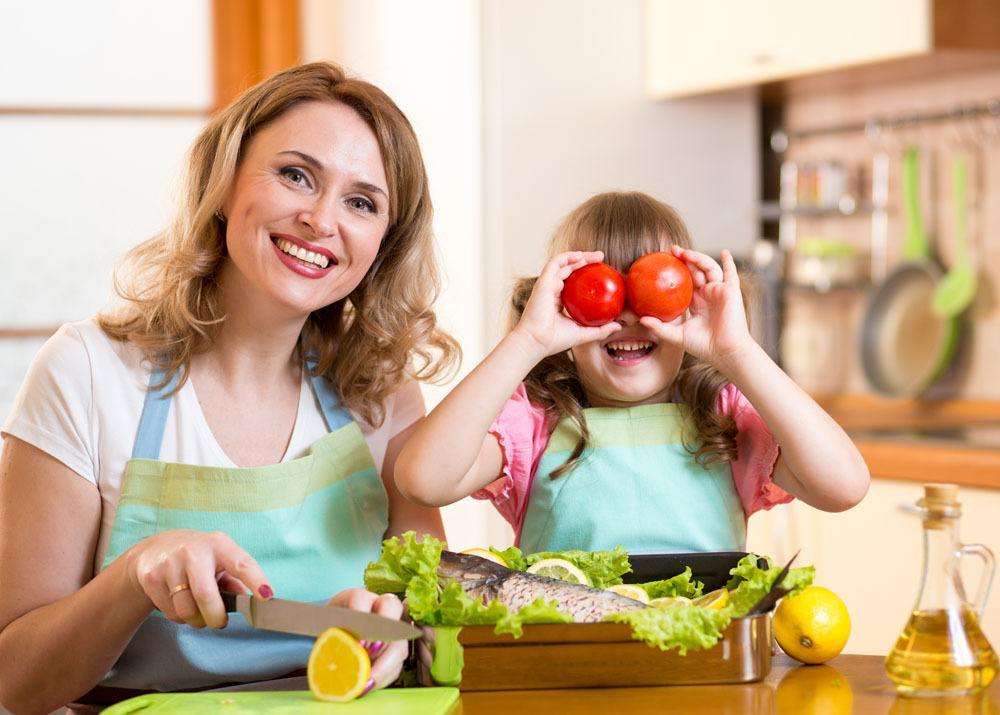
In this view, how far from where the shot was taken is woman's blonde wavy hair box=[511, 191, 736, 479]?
156cm

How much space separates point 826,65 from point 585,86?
0.66 metres

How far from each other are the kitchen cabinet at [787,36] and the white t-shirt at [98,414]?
1.86 meters

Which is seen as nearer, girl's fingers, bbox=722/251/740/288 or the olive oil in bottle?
the olive oil in bottle

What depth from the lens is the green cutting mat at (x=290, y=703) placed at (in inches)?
43.2

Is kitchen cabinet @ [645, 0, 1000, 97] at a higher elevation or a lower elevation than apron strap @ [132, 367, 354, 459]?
higher

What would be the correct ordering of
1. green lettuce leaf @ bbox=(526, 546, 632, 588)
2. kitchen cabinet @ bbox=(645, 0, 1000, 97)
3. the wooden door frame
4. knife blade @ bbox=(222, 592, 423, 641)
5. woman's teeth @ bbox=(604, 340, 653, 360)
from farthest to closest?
the wooden door frame < kitchen cabinet @ bbox=(645, 0, 1000, 97) < woman's teeth @ bbox=(604, 340, 653, 360) < green lettuce leaf @ bbox=(526, 546, 632, 588) < knife blade @ bbox=(222, 592, 423, 641)

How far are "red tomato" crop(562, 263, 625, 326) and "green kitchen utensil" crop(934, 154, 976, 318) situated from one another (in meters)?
1.95

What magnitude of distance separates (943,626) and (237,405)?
2.85 ft

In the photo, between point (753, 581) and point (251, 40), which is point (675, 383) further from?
point (251, 40)

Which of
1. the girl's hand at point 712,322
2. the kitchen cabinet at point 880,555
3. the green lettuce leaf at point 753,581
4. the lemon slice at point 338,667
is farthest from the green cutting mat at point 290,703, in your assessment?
the kitchen cabinet at point 880,555

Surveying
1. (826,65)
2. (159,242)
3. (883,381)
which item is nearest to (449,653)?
(159,242)

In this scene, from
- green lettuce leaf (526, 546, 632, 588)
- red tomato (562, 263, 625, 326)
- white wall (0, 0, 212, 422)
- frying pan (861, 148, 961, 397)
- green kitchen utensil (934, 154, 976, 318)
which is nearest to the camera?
green lettuce leaf (526, 546, 632, 588)

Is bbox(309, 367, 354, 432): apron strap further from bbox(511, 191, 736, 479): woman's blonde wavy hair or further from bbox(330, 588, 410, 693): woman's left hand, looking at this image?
bbox(330, 588, 410, 693): woman's left hand

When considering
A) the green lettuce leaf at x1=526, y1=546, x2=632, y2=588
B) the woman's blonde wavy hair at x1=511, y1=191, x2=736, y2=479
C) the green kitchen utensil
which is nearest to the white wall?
the green kitchen utensil
